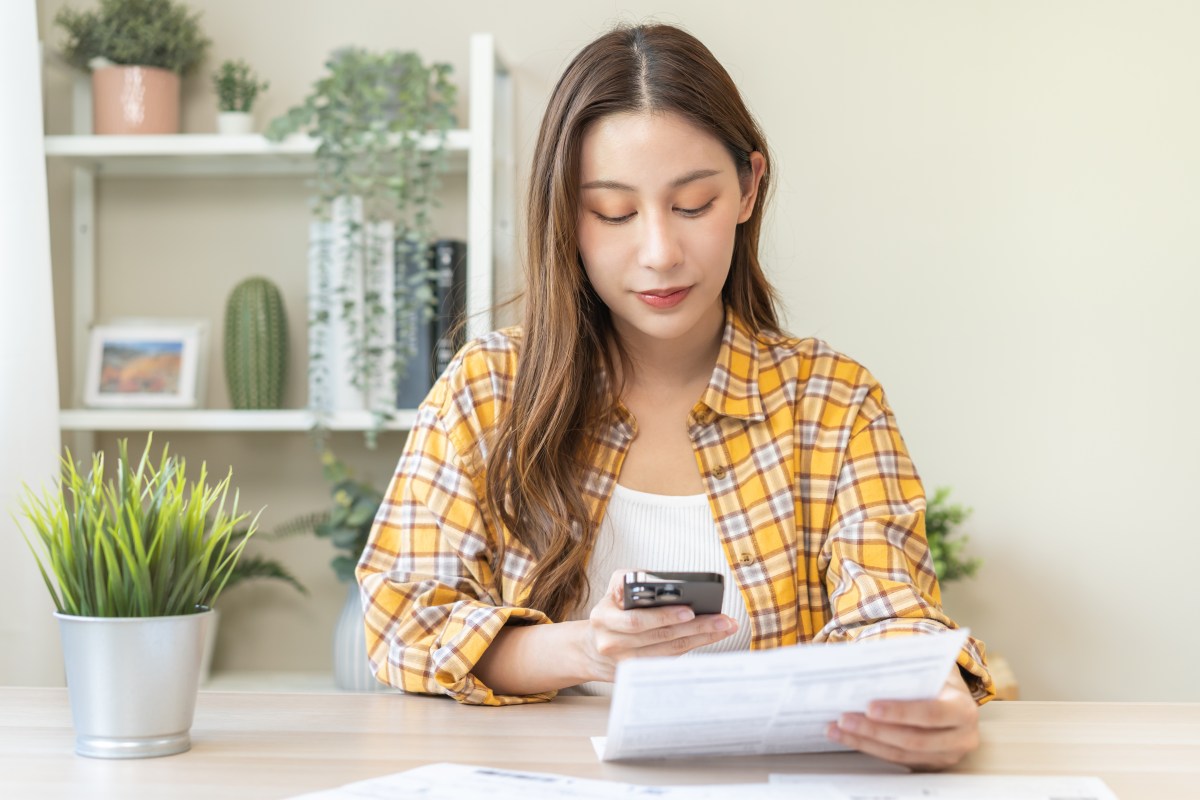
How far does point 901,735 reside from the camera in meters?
0.83

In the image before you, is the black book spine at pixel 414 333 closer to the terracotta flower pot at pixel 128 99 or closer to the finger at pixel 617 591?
the terracotta flower pot at pixel 128 99

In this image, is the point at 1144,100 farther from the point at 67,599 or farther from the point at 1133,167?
the point at 67,599

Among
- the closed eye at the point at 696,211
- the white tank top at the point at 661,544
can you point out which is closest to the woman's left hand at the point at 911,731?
the white tank top at the point at 661,544

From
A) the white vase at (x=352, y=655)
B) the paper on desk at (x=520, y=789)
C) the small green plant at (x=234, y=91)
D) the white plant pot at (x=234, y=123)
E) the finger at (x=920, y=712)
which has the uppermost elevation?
the small green plant at (x=234, y=91)

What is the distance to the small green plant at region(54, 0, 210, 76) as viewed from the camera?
2.05m

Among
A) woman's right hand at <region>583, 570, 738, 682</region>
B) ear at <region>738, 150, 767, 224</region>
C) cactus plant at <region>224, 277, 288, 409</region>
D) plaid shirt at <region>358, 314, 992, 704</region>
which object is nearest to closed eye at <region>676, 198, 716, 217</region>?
ear at <region>738, 150, 767, 224</region>

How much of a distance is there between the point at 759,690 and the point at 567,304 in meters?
0.67

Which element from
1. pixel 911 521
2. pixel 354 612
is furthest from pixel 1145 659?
pixel 354 612

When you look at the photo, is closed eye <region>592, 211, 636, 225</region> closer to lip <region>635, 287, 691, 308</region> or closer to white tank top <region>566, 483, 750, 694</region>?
lip <region>635, 287, 691, 308</region>

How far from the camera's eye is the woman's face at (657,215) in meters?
1.26

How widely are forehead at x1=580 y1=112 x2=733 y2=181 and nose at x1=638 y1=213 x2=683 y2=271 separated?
5 centimetres

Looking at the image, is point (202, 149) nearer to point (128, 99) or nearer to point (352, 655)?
point (128, 99)

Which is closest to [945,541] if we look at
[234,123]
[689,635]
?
[689,635]

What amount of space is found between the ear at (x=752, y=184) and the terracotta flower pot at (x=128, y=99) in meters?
1.18
